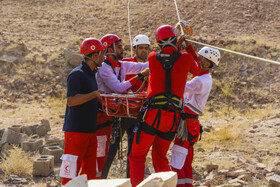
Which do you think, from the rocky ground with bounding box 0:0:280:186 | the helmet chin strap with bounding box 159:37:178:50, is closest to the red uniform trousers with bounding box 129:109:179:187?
the helmet chin strap with bounding box 159:37:178:50

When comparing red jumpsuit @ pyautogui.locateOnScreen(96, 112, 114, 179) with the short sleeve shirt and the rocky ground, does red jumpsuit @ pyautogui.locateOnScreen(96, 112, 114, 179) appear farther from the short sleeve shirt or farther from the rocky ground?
the rocky ground

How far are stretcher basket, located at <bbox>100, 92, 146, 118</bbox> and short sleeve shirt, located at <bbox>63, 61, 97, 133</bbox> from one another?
0.64ft

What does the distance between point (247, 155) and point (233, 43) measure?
9.20 meters

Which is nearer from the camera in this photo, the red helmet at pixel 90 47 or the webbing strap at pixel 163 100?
the webbing strap at pixel 163 100

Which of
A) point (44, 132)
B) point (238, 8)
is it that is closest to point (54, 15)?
point (238, 8)

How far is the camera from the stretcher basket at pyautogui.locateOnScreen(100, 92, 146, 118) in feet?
15.1

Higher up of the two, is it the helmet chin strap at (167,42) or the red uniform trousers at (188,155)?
the helmet chin strap at (167,42)

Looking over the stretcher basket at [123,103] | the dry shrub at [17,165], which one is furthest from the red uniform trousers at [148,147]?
the dry shrub at [17,165]

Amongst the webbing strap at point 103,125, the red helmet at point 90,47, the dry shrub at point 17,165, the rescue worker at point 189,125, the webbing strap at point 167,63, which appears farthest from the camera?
the dry shrub at point 17,165

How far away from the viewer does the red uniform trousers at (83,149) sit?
4.54m

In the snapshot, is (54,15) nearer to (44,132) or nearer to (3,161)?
(44,132)

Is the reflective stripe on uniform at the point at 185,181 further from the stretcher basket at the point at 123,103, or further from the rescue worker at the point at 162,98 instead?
the stretcher basket at the point at 123,103

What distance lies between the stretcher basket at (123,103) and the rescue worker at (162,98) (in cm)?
20

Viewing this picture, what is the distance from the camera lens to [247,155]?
8359 millimetres
